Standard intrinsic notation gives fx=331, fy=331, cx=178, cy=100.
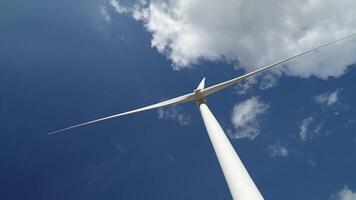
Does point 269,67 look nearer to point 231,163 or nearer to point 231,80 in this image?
point 231,80

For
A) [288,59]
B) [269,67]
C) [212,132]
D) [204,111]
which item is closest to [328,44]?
[288,59]

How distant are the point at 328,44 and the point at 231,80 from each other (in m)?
13.1

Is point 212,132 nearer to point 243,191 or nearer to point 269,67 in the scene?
point 243,191

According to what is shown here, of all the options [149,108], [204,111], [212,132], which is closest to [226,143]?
[212,132]

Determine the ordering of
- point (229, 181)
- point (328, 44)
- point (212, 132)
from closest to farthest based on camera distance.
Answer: point (229, 181)
point (212, 132)
point (328, 44)

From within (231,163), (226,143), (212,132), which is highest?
(212,132)

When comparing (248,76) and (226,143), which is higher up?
(248,76)

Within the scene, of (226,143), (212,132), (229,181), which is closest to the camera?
(229,181)

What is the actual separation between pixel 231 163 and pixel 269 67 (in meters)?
23.4

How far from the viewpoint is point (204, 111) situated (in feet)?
135

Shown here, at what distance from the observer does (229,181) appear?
78.3 ft

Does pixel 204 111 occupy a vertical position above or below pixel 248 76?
below

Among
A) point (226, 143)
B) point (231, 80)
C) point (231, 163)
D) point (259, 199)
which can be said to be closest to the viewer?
point (259, 199)

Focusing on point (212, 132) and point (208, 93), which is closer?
point (212, 132)
